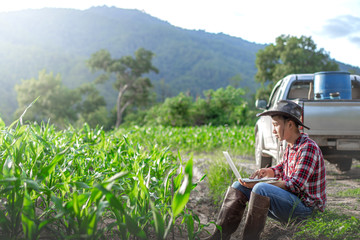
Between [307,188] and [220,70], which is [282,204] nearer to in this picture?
[307,188]

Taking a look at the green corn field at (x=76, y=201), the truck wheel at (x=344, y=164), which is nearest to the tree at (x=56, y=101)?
the truck wheel at (x=344, y=164)

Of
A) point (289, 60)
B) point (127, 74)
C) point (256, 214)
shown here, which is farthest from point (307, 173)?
point (127, 74)

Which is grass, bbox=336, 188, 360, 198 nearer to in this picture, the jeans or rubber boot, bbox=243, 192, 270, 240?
the jeans

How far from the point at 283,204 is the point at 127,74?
48.6 metres

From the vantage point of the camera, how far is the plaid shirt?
2.96 m

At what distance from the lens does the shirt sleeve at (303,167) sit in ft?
9.70

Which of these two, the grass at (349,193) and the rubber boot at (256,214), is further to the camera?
the grass at (349,193)

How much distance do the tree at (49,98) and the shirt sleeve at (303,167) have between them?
5375 centimetres

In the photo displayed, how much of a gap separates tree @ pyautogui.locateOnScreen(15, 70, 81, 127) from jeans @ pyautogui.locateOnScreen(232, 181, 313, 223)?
5367cm

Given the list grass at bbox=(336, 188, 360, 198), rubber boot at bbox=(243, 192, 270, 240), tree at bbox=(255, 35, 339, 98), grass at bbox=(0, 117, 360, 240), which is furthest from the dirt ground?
→ tree at bbox=(255, 35, 339, 98)

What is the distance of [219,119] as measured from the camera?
23.8 meters

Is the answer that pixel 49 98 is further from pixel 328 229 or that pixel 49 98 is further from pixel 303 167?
pixel 328 229

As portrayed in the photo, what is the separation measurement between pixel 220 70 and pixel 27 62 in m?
78.4

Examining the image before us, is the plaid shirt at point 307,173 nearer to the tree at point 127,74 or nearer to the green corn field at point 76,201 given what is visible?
the green corn field at point 76,201
